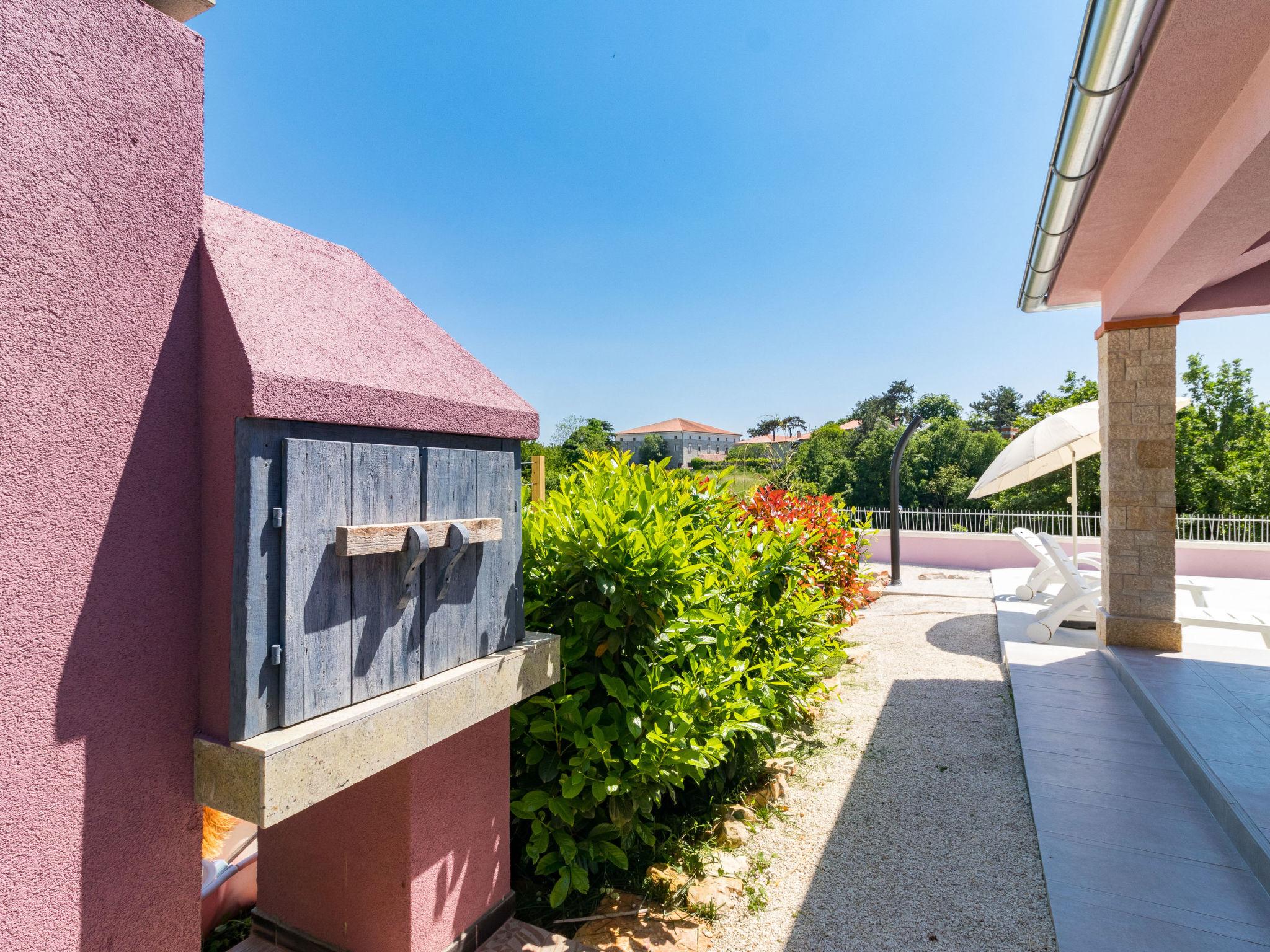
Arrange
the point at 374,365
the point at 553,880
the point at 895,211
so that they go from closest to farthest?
1. the point at 374,365
2. the point at 553,880
3. the point at 895,211

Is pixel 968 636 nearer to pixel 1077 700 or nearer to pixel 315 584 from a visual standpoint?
pixel 1077 700

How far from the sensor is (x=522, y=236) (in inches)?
1030

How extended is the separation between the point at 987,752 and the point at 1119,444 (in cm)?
360

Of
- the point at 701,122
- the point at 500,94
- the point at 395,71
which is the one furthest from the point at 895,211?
the point at 395,71

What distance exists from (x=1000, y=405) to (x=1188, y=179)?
259ft

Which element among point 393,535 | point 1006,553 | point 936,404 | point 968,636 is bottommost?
point 968,636

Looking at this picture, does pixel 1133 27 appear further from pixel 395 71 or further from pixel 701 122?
pixel 701 122

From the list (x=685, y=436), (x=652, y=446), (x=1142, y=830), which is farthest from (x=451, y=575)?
(x=685, y=436)

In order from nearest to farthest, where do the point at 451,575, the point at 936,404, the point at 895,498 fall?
the point at 451,575
the point at 895,498
the point at 936,404

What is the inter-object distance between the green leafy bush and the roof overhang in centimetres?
303

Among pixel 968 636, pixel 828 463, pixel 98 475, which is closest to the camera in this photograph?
pixel 98 475

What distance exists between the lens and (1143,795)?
11.3 feet

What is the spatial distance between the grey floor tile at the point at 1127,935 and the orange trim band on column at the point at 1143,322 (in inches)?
207

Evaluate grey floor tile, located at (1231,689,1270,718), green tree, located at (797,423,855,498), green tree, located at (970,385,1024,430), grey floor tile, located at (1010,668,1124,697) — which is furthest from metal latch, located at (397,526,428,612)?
green tree, located at (970,385,1024,430)
